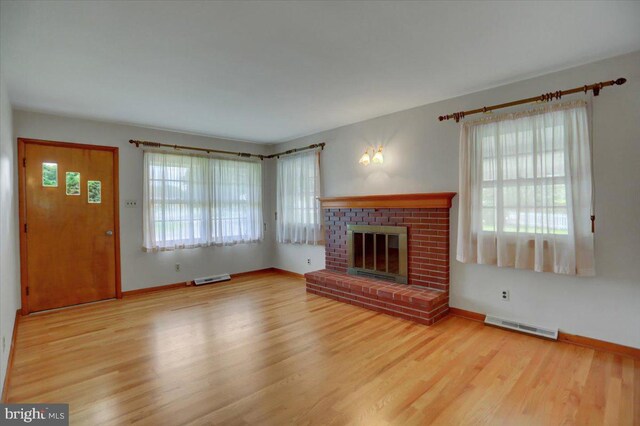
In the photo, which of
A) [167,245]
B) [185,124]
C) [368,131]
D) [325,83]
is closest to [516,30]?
[325,83]

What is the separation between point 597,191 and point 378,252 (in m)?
2.42

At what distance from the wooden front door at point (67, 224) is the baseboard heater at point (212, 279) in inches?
45.5

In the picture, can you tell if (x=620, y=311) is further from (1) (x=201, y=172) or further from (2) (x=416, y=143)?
(1) (x=201, y=172)

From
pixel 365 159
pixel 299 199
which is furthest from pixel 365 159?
pixel 299 199

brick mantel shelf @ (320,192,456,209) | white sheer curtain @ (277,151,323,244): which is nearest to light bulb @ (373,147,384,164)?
brick mantel shelf @ (320,192,456,209)

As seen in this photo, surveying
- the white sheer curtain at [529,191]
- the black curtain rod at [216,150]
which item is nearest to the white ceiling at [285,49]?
the white sheer curtain at [529,191]

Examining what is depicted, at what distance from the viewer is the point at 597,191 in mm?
2785

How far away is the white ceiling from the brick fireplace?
1343mm

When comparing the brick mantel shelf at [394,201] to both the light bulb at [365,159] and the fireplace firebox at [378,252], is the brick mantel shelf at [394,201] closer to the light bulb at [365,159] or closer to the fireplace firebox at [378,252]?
the fireplace firebox at [378,252]

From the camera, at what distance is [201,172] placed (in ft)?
17.6

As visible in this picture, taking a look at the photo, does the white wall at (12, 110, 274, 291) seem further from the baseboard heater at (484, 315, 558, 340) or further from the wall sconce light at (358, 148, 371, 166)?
the baseboard heater at (484, 315, 558, 340)

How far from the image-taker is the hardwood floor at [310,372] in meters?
2.00

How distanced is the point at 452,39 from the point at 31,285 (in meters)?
5.41

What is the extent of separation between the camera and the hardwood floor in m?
2.00
